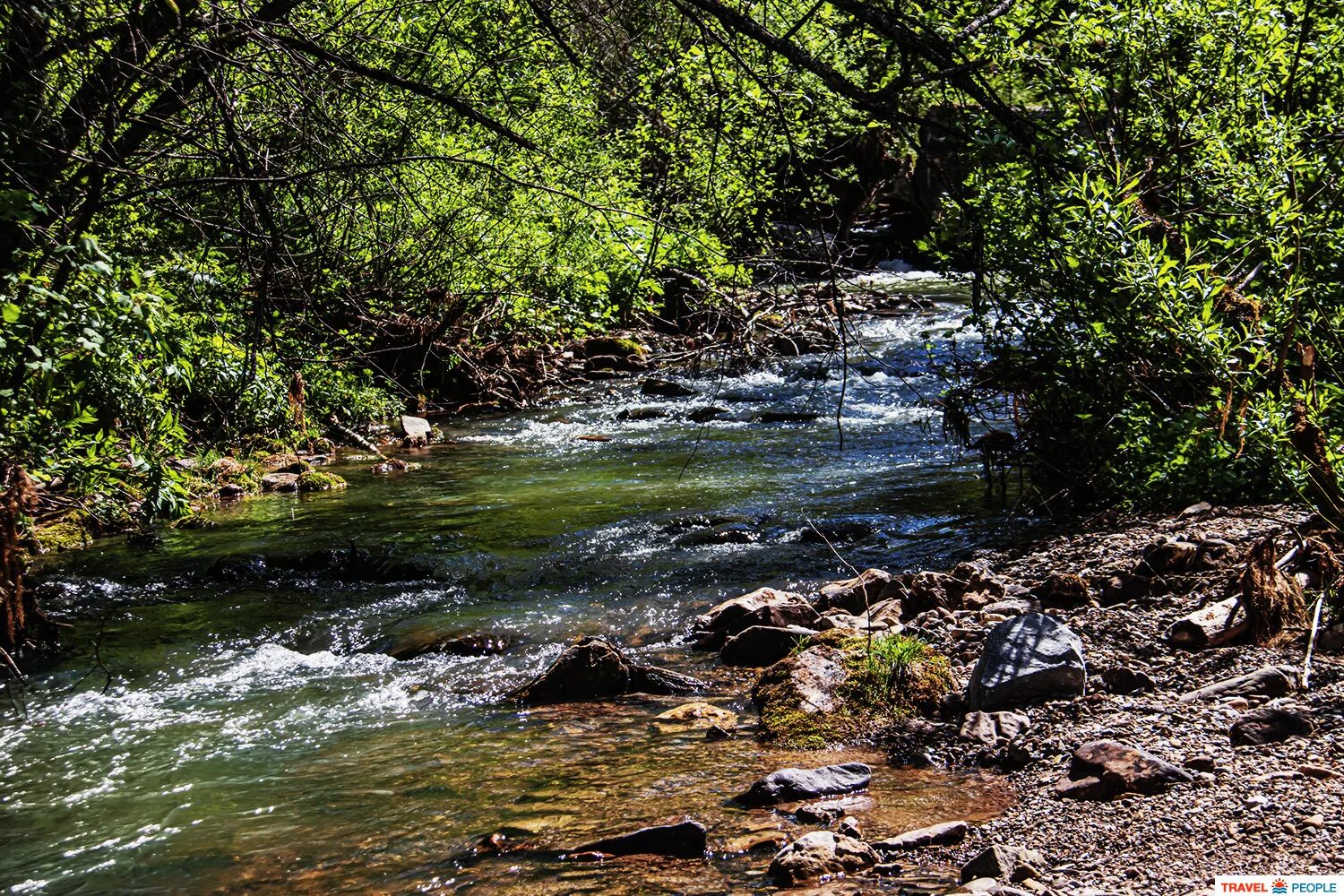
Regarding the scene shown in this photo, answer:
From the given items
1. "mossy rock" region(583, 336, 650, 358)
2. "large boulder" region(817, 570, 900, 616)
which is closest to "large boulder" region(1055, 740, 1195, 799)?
"large boulder" region(817, 570, 900, 616)

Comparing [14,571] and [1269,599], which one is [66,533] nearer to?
[14,571]

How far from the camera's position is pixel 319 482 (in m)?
12.9

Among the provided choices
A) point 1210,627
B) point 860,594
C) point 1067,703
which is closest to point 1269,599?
point 1210,627

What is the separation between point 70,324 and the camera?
5.45 metres

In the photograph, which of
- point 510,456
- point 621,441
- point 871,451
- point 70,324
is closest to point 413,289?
point 510,456

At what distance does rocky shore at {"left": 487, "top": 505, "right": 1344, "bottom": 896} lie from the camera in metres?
3.52

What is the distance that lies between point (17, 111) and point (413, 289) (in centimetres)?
974

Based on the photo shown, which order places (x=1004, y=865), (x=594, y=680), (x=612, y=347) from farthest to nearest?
(x=612, y=347)
(x=594, y=680)
(x=1004, y=865)

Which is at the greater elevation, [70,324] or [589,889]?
[70,324]

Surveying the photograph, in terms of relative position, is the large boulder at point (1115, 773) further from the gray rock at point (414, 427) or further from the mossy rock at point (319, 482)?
the gray rock at point (414, 427)

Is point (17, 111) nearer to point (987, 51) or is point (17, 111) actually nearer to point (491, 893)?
point (491, 893)

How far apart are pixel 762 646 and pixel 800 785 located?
7.01 ft

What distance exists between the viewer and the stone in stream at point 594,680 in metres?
6.28

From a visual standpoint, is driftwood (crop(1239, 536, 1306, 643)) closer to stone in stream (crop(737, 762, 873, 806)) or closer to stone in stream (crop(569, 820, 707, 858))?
stone in stream (crop(737, 762, 873, 806))
